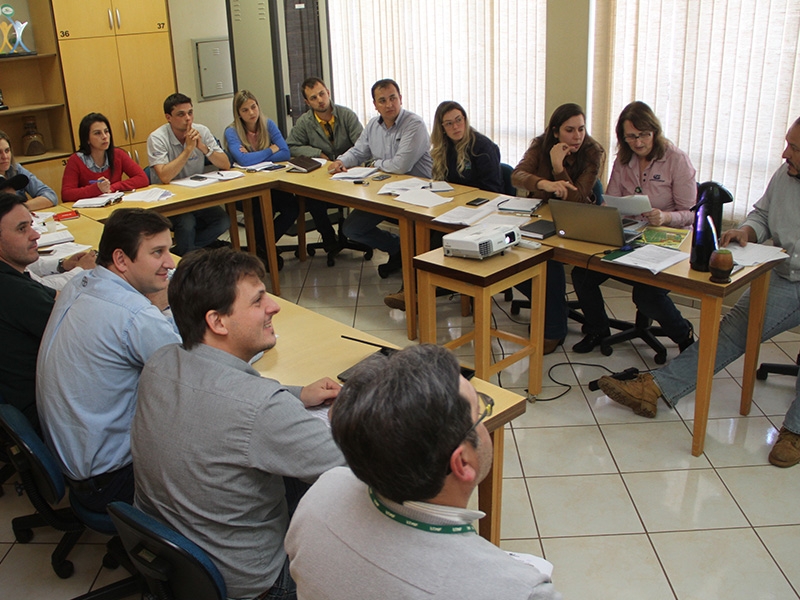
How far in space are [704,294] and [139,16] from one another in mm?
4952

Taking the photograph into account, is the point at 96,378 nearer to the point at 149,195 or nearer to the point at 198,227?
the point at 149,195

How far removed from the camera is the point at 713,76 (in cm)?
412

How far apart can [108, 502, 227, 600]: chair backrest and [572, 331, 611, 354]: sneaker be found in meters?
2.74

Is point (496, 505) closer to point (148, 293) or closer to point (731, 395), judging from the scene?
point (148, 293)

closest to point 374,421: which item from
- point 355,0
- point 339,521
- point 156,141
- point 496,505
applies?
point 339,521

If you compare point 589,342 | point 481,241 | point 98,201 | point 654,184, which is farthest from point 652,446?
point 98,201

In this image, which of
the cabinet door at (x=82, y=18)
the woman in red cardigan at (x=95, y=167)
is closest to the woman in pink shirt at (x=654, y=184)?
the woman in red cardigan at (x=95, y=167)

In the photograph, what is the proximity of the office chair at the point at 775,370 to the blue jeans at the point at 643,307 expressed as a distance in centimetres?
38

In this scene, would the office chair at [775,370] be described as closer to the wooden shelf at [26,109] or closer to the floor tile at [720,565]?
the floor tile at [720,565]

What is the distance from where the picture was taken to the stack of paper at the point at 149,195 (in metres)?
4.70

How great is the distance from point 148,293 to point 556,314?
88.7 inches

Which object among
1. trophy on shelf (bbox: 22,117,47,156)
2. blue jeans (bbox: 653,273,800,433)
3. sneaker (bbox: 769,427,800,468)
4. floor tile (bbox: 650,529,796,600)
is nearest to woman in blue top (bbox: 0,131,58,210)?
trophy on shelf (bbox: 22,117,47,156)

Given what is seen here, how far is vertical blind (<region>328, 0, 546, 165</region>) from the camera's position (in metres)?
5.00

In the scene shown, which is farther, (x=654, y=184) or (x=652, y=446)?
(x=654, y=184)
